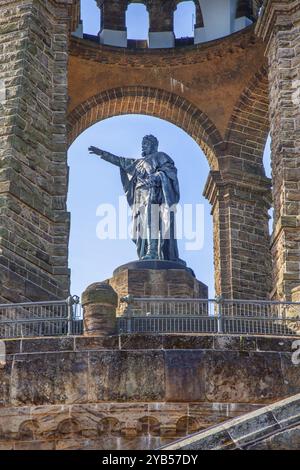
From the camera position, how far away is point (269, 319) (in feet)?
71.3

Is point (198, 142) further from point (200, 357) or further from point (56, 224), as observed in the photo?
point (200, 357)

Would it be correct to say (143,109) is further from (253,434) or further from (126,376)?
(253,434)

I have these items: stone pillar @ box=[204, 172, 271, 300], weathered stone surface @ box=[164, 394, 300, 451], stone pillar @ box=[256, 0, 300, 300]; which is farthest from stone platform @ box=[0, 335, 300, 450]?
stone pillar @ box=[204, 172, 271, 300]

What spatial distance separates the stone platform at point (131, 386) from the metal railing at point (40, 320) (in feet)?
2.64

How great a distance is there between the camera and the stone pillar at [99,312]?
68.9 ft

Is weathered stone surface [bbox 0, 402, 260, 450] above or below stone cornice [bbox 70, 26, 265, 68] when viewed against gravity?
below

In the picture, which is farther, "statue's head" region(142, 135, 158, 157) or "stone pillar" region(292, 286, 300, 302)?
"statue's head" region(142, 135, 158, 157)

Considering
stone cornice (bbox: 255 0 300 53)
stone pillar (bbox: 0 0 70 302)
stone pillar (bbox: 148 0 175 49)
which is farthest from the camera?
stone pillar (bbox: 148 0 175 49)

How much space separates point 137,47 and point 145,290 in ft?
31.0

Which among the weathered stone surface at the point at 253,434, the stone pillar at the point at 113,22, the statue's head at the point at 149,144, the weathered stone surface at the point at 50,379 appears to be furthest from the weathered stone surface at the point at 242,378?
the stone pillar at the point at 113,22

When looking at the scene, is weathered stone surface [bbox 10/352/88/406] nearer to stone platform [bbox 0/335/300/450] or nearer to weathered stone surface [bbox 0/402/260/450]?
stone platform [bbox 0/335/300/450]

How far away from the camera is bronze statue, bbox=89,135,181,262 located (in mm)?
28594

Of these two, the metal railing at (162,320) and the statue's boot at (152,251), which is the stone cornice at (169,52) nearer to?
the statue's boot at (152,251)
